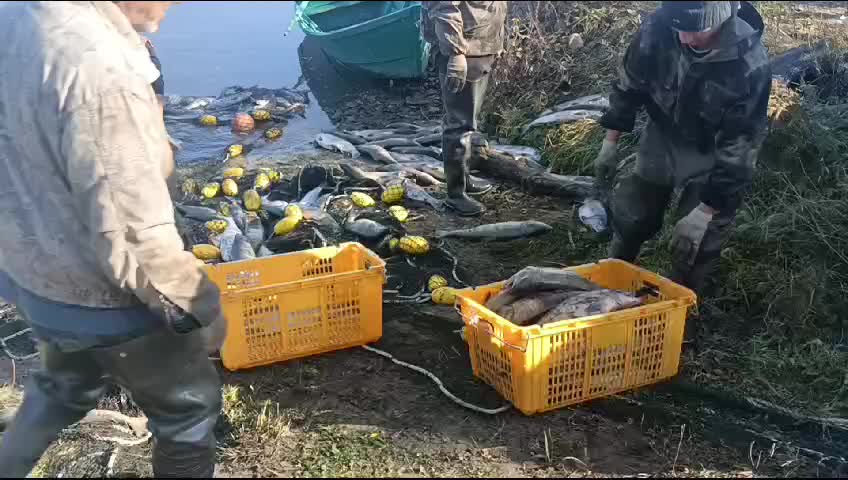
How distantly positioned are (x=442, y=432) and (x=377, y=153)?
545cm

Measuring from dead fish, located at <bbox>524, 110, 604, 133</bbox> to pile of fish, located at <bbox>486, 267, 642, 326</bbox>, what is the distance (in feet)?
14.7

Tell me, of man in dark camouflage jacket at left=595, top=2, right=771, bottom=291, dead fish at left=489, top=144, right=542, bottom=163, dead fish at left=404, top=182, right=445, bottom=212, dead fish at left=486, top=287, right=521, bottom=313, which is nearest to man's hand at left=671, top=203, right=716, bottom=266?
man in dark camouflage jacket at left=595, top=2, right=771, bottom=291

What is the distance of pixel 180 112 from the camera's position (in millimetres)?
11906

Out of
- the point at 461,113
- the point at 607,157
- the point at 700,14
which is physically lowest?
the point at 461,113

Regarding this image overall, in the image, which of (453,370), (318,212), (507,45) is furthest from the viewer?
(507,45)

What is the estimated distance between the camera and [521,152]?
8.10 m

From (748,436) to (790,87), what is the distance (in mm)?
3420

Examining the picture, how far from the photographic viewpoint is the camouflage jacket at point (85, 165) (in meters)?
2.04

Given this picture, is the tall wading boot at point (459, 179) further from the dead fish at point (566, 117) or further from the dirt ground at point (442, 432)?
the dirt ground at point (442, 432)

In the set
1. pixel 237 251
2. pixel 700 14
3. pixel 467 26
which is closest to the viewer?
pixel 700 14

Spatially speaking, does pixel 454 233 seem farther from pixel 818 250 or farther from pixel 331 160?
pixel 331 160

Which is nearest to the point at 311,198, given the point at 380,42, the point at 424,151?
the point at 424,151

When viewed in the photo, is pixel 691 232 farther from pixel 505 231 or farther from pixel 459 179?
pixel 459 179

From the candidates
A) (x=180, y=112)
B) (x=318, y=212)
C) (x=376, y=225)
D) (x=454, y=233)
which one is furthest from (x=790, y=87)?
(x=180, y=112)
